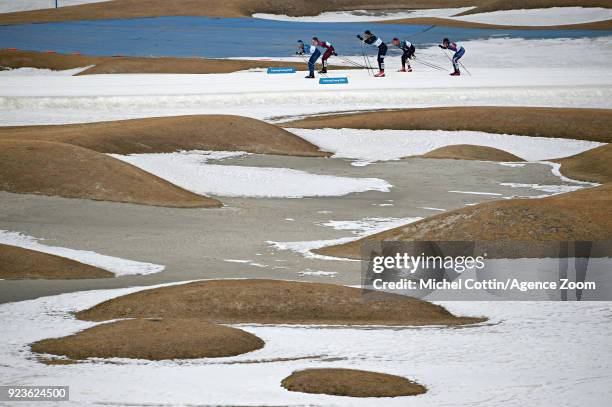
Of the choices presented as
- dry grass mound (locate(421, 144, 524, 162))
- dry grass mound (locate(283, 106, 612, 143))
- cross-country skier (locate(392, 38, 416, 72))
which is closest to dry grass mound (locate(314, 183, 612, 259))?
dry grass mound (locate(421, 144, 524, 162))

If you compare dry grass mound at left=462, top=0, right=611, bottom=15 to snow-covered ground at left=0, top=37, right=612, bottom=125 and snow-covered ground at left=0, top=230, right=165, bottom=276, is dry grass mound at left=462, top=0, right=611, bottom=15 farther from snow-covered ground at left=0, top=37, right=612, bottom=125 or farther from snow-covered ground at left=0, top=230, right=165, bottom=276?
snow-covered ground at left=0, top=230, right=165, bottom=276

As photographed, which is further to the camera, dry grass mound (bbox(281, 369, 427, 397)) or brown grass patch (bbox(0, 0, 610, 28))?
brown grass patch (bbox(0, 0, 610, 28))

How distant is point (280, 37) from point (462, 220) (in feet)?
166

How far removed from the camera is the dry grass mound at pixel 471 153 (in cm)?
3822

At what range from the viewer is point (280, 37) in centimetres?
7081

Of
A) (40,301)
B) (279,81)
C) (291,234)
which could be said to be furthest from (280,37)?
(40,301)

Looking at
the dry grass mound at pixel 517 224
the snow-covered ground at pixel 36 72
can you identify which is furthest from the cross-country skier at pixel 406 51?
the dry grass mound at pixel 517 224

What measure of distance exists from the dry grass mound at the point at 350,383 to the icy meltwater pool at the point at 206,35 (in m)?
54.1

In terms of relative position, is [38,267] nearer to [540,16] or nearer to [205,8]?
[540,16]

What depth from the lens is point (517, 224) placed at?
2070cm

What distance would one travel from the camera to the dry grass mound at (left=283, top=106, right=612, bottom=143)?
42.6m

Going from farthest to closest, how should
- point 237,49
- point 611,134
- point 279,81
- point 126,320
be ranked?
point 237,49
point 279,81
point 611,134
point 126,320

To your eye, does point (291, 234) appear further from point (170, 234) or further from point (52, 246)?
point (52, 246)

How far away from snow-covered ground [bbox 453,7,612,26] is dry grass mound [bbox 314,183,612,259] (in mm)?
57364
